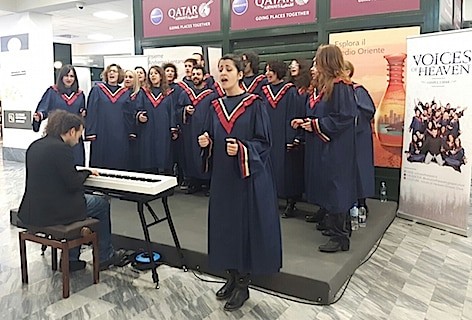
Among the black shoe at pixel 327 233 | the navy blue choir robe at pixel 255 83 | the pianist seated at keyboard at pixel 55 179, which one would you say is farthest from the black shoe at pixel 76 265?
the navy blue choir robe at pixel 255 83

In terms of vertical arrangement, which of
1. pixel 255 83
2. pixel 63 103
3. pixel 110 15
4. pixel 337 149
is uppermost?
pixel 110 15

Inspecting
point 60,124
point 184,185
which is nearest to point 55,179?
point 60,124

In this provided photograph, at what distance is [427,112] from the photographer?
15.8 ft

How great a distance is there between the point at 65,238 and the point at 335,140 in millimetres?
2061

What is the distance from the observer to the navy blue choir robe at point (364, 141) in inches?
173

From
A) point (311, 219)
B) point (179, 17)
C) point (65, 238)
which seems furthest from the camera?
point (179, 17)

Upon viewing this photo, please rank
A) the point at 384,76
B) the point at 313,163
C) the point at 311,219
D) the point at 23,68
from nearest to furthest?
the point at 313,163 → the point at 311,219 → the point at 384,76 → the point at 23,68

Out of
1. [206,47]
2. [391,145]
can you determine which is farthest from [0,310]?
[206,47]

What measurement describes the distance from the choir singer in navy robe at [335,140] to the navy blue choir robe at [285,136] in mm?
957

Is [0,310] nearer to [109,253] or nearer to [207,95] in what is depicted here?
[109,253]

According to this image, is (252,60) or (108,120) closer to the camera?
(252,60)

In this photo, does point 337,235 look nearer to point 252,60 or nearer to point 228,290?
point 228,290

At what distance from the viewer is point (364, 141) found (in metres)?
4.50

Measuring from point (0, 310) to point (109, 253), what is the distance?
940 mm
